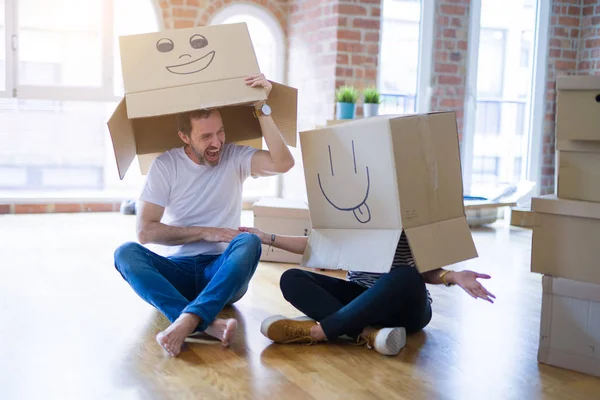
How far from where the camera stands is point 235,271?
209 centimetres

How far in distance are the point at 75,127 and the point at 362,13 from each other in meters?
2.21

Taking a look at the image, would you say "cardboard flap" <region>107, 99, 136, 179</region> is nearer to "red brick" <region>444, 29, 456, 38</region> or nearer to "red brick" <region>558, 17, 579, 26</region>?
"red brick" <region>444, 29, 456, 38</region>

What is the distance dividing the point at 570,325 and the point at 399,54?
329cm

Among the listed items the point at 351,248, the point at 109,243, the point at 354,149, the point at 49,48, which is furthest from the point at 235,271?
the point at 49,48

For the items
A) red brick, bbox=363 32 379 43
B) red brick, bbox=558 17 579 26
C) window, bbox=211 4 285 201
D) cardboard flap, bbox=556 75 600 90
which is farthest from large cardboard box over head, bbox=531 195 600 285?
red brick, bbox=558 17 579 26

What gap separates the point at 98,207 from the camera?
4988 mm

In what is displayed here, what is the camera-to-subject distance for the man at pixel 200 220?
2090mm

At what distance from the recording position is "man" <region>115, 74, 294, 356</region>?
2090 millimetres

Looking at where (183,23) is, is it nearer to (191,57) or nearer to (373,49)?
(373,49)

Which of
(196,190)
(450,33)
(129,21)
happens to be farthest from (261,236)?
(129,21)

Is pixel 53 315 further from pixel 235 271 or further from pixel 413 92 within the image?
pixel 413 92

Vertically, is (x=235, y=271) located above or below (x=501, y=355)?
above

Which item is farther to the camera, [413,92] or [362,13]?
[413,92]

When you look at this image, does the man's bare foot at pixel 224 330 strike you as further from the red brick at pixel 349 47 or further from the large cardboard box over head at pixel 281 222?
the red brick at pixel 349 47
